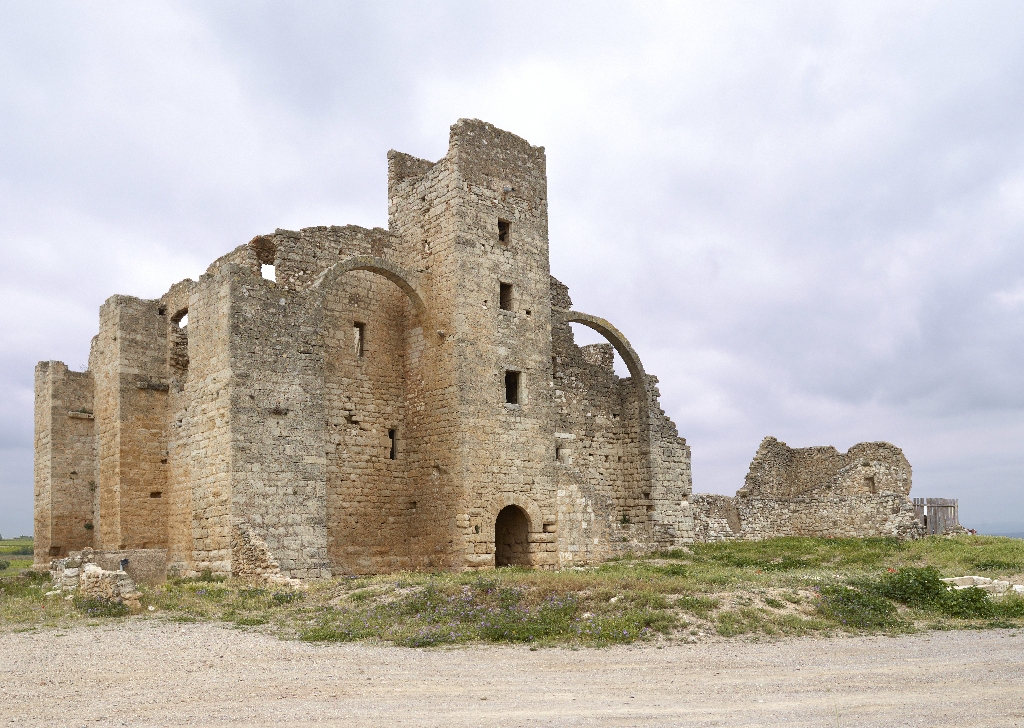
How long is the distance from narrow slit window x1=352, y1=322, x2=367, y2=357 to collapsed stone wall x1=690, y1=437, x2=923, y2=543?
10.3 m

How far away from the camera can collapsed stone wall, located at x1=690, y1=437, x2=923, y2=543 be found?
23.4m

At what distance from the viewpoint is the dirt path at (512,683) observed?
5926 millimetres

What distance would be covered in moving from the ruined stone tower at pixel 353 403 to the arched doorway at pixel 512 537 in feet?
0.17

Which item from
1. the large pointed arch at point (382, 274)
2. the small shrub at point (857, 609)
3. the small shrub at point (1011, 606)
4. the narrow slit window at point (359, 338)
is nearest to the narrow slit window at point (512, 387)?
the large pointed arch at point (382, 274)

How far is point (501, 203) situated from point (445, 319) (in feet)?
8.91

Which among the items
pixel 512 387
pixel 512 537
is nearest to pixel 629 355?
pixel 512 387

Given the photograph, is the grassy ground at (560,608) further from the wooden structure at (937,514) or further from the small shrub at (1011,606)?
the wooden structure at (937,514)

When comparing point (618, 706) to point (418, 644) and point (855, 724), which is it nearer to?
point (855, 724)

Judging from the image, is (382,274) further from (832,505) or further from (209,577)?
(832,505)

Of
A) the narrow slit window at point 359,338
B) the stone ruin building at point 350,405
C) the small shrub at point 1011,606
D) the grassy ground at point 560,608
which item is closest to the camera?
the grassy ground at point 560,608

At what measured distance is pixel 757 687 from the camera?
266 inches

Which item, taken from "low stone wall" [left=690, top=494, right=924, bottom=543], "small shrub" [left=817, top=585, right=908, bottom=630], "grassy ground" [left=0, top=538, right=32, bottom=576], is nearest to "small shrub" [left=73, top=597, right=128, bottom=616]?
"small shrub" [left=817, top=585, right=908, bottom=630]

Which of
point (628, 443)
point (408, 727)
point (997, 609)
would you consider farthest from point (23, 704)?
point (628, 443)

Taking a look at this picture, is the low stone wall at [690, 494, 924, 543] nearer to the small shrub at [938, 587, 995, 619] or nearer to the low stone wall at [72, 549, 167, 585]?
the small shrub at [938, 587, 995, 619]
